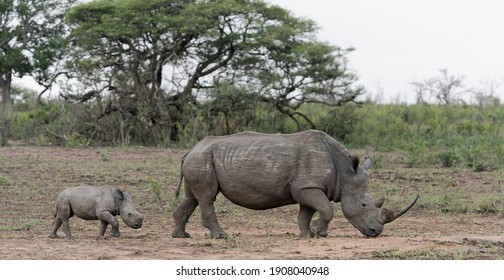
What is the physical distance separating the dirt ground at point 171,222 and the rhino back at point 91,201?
333mm

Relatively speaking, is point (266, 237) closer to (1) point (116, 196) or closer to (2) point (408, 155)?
(1) point (116, 196)

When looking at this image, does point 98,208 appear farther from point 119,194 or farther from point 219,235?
point 219,235

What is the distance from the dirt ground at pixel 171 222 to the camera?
933cm

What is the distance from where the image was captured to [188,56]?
26703mm

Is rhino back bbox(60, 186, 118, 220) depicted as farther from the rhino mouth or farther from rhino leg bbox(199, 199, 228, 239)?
the rhino mouth

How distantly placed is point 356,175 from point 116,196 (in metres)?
2.71

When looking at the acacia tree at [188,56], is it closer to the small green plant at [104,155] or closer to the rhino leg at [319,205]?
the small green plant at [104,155]

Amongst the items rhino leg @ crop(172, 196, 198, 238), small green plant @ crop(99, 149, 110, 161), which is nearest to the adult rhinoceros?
rhino leg @ crop(172, 196, 198, 238)

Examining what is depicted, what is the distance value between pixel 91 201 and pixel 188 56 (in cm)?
1618

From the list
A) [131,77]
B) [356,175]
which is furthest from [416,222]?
[131,77]

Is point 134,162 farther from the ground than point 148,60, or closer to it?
closer to it

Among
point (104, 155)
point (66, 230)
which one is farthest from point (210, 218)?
point (104, 155)

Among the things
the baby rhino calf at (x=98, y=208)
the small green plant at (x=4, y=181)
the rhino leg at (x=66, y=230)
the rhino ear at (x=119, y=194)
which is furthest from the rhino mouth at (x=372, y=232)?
the small green plant at (x=4, y=181)
